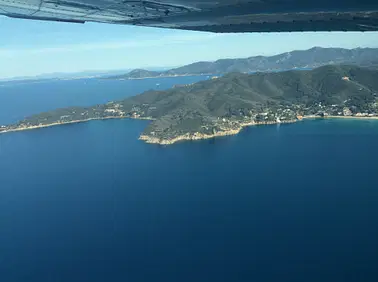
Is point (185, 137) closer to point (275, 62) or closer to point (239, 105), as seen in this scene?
point (239, 105)

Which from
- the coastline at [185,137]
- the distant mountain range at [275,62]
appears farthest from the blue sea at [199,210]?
the distant mountain range at [275,62]

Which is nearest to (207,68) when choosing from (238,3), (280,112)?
(280,112)

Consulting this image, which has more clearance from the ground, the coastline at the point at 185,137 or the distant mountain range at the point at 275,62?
the distant mountain range at the point at 275,62

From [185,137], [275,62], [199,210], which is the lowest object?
[199,210]

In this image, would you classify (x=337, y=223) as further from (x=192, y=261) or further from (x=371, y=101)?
(x=371, y=101)

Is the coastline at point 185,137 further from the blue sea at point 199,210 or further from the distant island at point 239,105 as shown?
the blue sea at point 199,210

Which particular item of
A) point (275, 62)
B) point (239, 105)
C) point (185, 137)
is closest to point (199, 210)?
point (185, 137)
